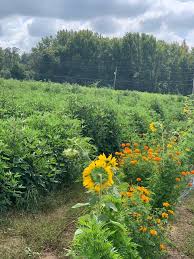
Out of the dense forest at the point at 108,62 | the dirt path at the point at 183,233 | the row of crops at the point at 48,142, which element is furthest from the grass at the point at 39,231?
the dense forest at the point at 108,62

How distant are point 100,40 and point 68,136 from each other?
5308 centimetres

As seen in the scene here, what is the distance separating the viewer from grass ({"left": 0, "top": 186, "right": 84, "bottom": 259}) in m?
4.12

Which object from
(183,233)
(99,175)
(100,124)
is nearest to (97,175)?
(99,175)

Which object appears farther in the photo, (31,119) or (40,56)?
(40,56)

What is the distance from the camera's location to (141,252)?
12.4 feet

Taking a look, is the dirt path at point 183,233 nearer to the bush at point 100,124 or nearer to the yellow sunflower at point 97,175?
the yellow sunflower at point 97,175

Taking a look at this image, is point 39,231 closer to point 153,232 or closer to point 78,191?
point 153,232

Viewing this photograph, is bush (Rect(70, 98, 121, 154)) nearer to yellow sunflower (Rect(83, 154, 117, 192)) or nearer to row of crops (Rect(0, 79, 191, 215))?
row of crops (Rect(0, 79, 191, 215))

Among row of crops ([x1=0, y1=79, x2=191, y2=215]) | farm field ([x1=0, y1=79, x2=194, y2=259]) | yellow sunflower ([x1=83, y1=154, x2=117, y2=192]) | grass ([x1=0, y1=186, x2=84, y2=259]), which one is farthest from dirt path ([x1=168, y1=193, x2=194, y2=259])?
yellow sunflower ([x1=83, y1=154, x2=117, y2=192])

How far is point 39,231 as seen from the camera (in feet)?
15.1

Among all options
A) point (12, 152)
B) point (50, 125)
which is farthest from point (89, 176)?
point (50, 125)

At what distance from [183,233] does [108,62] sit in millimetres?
52483

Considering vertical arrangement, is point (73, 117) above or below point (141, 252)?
above

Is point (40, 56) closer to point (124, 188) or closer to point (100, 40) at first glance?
point (100, 40)
